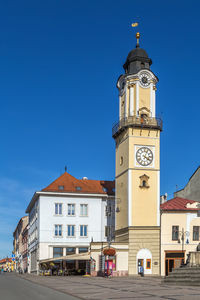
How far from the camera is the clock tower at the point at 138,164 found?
2103 inches

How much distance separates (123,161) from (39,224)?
60.3 ft

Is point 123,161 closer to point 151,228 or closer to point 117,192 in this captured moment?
point 117,192

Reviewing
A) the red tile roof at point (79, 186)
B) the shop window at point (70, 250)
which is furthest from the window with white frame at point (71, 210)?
the shop window at point (70, 250)

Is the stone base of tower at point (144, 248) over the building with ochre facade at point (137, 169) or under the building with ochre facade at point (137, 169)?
under

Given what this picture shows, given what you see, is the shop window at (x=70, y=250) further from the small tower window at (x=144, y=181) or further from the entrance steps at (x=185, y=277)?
the entrance steps at (x=185, y=277)

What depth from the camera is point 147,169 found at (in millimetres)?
55750

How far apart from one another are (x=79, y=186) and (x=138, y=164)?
18.7m

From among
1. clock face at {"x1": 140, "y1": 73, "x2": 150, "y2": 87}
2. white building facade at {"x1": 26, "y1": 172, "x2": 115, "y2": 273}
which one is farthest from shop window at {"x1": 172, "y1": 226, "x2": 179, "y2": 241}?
clock face at {"x1": 140, "y1": 73, "x2": 150, "y2": 87}

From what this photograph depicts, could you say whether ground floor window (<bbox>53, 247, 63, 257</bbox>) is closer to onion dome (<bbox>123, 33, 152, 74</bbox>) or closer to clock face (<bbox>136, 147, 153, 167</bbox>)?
clock face (<bbox>136, 147, 153, 167</bbox>)

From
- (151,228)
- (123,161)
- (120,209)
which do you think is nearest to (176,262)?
(151,228)

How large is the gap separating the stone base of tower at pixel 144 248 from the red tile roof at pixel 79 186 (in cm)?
1855

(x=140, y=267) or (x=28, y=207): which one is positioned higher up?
(x=28, y=207)

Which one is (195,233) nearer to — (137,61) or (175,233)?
(175,233)

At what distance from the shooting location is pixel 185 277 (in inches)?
1190
